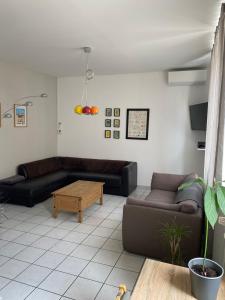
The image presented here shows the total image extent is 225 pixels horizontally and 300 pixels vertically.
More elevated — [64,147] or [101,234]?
[64,147]

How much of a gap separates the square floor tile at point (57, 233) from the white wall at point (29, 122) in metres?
1.94

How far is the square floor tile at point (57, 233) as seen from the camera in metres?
3.30

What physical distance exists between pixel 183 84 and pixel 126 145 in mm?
1968

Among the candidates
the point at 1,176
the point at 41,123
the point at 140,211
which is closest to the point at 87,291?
the point at 140,211

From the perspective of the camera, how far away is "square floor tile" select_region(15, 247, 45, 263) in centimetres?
273

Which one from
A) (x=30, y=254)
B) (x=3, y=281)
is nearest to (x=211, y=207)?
(x=3, y=281)

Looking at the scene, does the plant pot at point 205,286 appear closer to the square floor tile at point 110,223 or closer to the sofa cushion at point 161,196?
the sofa cushion at point 161,196

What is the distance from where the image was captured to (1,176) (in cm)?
464

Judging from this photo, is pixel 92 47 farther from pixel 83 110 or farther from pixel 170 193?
pixel 170 193

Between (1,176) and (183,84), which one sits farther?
(183,84)

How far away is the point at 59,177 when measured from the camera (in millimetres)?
5168

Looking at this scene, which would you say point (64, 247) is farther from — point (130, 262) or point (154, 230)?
point (154, 230)

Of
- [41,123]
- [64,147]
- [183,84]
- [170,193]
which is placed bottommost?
[170,193]

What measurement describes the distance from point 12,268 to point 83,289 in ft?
2.89
